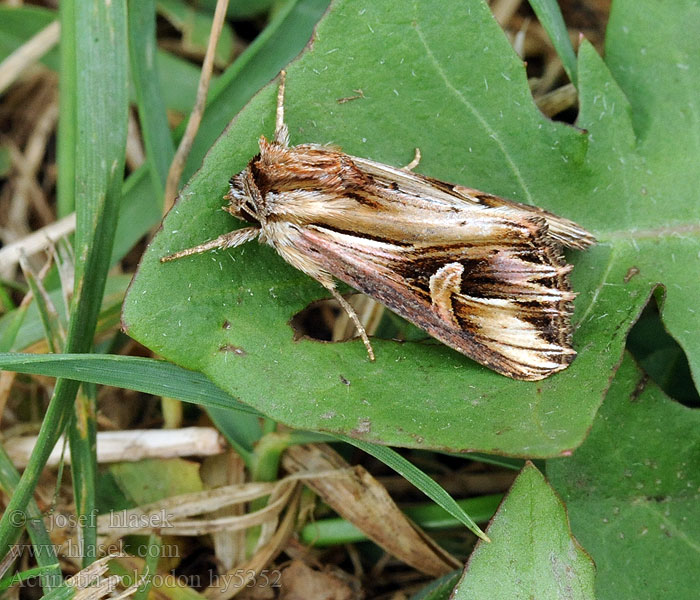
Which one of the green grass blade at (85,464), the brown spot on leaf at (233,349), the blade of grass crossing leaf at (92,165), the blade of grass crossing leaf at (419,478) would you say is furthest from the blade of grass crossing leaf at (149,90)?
the blade of grass crossing leaf at (419,478)

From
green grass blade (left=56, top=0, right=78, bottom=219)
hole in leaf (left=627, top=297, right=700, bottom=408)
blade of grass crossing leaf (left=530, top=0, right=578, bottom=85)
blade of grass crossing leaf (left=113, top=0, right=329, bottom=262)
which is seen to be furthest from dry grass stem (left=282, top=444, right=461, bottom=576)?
blade of grass crossing leaf (left=530, top=0, right=578, bottom=85)

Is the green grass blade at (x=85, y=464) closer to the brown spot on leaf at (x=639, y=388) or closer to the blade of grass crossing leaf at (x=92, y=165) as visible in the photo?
the blade of grass crossing leaf at (x=92, y=165)

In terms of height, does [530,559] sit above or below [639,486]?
above

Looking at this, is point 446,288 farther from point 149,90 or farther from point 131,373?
point 149,90

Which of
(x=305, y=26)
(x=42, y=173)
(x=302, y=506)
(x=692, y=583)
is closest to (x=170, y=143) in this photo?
(x=305, y=26)

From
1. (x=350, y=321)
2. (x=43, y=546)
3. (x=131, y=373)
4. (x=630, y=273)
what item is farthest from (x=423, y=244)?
(x=43, y=546)

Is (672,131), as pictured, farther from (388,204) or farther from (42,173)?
(42,173)
